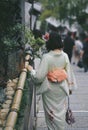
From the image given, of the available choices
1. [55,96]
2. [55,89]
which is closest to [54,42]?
[55,89]

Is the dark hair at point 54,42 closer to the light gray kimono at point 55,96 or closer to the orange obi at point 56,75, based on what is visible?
the light gray kimono at point 55,96

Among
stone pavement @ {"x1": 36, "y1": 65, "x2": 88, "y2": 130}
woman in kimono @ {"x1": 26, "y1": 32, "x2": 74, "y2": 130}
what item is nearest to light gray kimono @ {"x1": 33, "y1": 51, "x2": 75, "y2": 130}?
woman in kimono @ {"x1": 26, "y1": 32, "x2": 74, "y2": 130}

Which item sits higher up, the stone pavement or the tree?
the tree

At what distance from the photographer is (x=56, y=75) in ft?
27.6

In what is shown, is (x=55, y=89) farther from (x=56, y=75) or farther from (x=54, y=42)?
(x=54, y=42)

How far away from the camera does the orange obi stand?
842 cm

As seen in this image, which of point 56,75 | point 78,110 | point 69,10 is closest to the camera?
point 56,75

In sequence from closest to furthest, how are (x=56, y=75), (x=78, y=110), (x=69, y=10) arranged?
1. (x=56, y=75)
2. (x=78, y=110)
3. (x=69, y=10)

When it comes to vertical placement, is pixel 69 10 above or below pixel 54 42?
above

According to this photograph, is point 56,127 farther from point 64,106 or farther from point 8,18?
point 8,18

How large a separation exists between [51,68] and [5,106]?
1.25 meters

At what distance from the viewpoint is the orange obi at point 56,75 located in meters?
8.42

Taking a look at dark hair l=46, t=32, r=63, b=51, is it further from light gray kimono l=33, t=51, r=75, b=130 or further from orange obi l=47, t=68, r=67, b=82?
orange obi l=47, t=68, r=67, b=82

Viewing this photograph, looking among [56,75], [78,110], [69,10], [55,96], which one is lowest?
[55,96]
